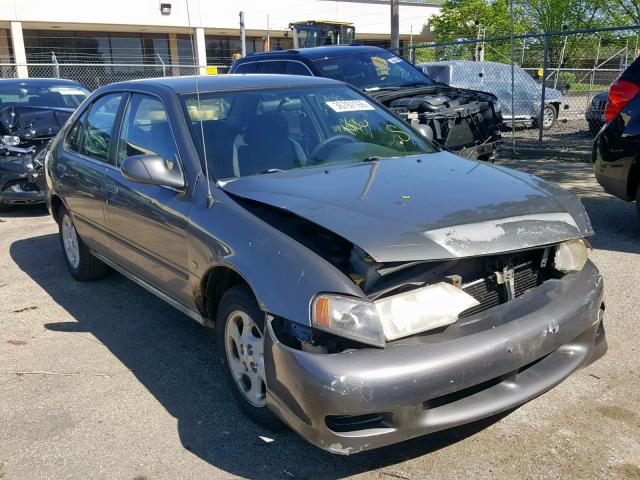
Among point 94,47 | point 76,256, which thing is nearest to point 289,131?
point 76,256

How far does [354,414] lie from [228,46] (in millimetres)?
37808

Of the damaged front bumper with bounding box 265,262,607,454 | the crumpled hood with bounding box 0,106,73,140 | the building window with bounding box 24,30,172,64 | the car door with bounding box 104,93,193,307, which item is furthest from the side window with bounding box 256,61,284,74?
the building window with bounding box 24,30,172,64

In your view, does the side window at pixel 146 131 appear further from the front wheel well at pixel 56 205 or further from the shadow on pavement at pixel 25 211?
the shadow on pavement at pixel 25 211

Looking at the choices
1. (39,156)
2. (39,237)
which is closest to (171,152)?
(39,237)

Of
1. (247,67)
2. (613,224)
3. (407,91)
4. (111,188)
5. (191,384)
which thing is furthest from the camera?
(247,67)

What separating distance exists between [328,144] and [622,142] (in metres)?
3.07

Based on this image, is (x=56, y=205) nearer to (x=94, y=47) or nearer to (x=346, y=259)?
(x=346, y=259)

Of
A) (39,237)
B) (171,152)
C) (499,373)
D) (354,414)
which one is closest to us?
(354,414)

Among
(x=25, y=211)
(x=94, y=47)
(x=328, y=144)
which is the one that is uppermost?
(x=94, y=47)

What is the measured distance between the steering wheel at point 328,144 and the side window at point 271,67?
5365 mm

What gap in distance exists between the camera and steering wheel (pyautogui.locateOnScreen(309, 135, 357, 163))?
12.7 feet

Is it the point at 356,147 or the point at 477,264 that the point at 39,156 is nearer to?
the point at 356,147

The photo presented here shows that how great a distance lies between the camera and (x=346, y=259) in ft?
9.38

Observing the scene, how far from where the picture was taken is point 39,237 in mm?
7312
